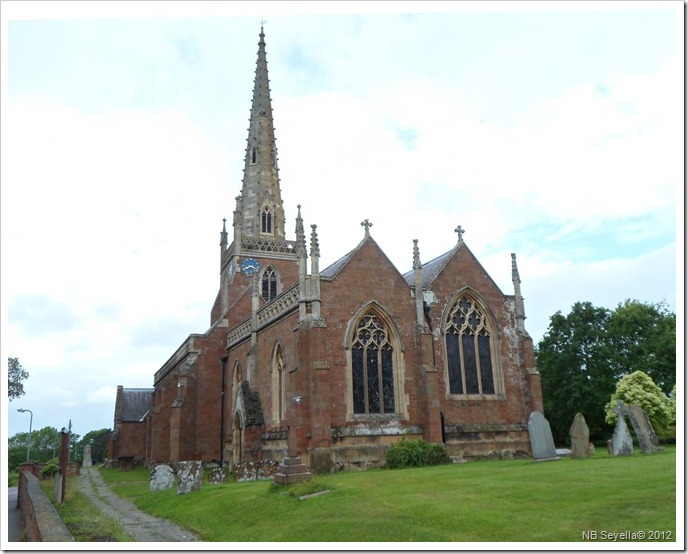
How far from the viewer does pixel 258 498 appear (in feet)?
51.5

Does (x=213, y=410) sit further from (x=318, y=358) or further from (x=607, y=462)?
(x=607, y=462)

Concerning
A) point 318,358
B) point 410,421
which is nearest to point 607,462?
point 410,421

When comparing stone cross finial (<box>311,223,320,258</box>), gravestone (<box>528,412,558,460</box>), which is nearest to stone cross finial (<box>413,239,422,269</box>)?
stone cross finial (<box>311,223,320,258</box>)

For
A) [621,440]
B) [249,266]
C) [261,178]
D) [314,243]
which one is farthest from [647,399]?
[261,178]

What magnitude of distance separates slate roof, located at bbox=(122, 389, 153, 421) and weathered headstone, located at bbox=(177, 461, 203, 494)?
36399 millimetres

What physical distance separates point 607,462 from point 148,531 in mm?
12380

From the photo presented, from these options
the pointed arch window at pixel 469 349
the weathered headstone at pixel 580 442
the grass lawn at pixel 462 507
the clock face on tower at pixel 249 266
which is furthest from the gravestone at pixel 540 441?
the clock face on tower at pixel 249 266

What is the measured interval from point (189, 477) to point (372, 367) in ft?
29.1

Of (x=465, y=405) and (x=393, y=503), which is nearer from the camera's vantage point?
(x=393, y=503)

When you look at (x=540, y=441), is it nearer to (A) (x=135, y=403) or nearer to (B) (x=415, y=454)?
(B) (x=415, y=454)

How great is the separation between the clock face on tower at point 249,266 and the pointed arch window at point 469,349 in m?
21.1

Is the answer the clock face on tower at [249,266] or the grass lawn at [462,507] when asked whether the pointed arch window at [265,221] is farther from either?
the grass lawn at [462,507]

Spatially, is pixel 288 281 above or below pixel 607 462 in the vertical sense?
above

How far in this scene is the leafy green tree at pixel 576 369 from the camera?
38.9 m
